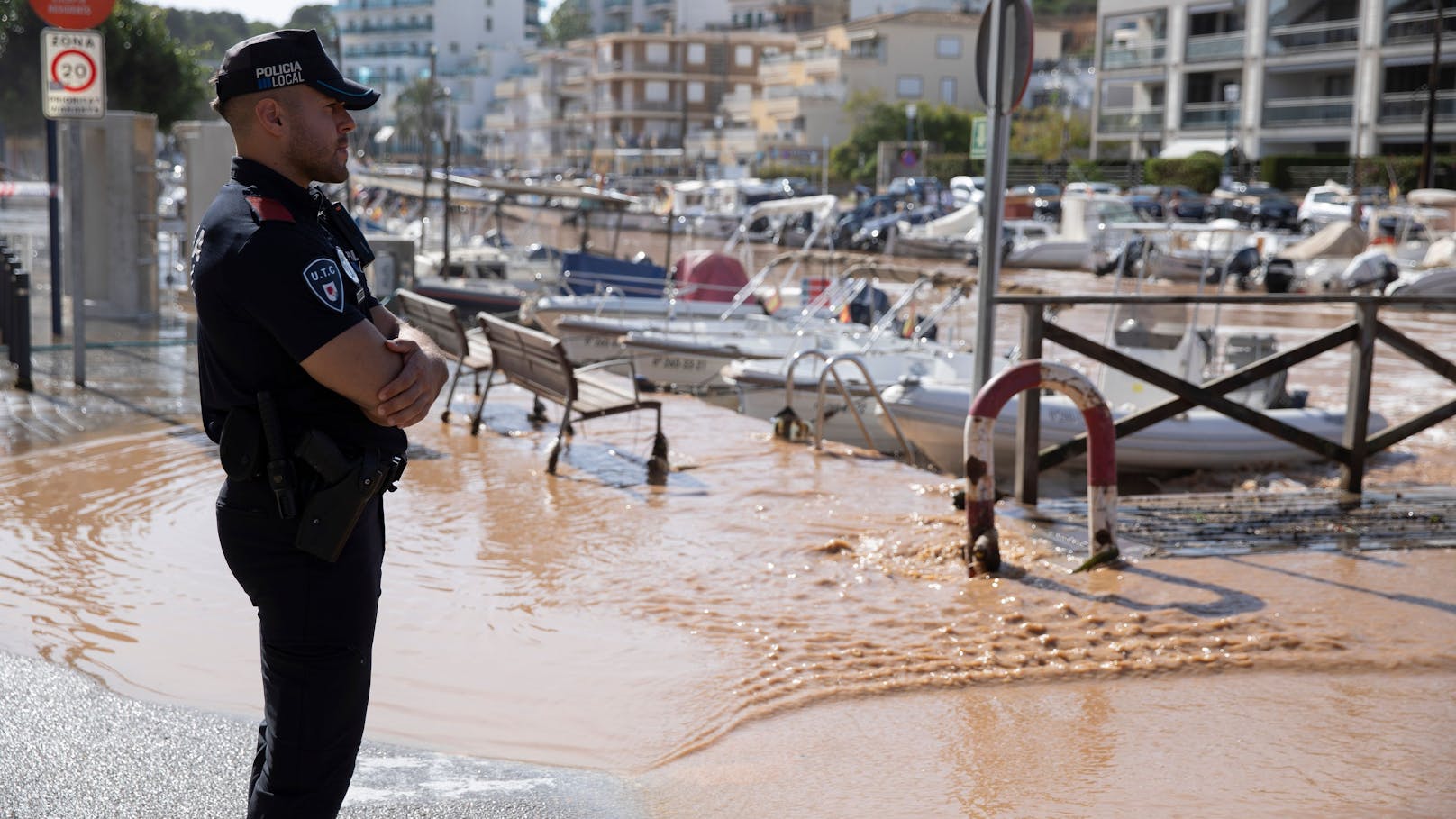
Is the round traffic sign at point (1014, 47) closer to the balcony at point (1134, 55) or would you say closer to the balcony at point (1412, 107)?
the balcony at point (1412, 107)

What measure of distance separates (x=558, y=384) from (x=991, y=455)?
11.4 ft

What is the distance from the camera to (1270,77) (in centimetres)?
5734

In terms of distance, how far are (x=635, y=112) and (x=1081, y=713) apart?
10012 cm

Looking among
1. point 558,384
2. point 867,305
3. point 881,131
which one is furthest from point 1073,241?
point 881,131

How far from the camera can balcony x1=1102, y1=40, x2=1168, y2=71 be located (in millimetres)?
62469

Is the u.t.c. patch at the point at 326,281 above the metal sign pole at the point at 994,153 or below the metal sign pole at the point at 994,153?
below

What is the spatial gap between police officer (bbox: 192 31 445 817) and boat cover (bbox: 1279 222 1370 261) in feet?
110

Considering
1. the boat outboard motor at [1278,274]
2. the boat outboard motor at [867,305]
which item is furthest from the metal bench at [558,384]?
the boat outboard motor at [1278,274]

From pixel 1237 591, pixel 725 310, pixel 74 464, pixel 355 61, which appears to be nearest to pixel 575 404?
pixel 74 464

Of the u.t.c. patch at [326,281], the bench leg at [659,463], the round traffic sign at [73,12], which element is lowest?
the bench leg at [659,463]

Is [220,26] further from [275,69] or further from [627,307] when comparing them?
[275,69]

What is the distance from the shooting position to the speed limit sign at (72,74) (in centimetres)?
929

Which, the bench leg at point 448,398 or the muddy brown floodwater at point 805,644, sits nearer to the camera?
the muddy brown floodwater at point 805,644

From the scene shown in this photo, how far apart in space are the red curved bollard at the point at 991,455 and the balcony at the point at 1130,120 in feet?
198
